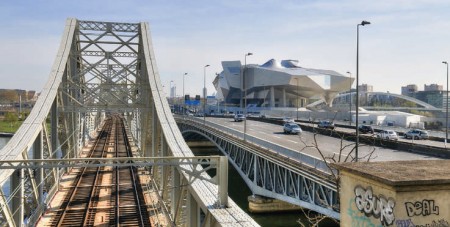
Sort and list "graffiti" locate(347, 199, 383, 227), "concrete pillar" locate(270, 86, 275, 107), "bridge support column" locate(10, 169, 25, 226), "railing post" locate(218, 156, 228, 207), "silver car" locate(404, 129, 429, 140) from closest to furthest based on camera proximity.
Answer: "graffiti" locate(347, 199, 383, 227) < "railing post" locate(218, 156, 228, 207) < "bridge support column" locate(10, 169, 25, 226) < "silver car" locate(404, 129, 429, 140) < "concrete pillar" locate(270, 86, 275, 107)

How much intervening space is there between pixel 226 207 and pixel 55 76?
61.7 feet

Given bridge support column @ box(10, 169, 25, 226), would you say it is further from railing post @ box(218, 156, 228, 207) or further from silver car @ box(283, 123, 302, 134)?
silver car @ box(283, 123, 302, 134)

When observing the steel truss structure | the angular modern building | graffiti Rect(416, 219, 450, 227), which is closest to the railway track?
the steel truss structure

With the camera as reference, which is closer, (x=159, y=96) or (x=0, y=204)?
(x=0, y=204)

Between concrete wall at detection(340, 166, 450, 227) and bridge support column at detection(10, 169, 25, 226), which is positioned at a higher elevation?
concrete wall at detection(340, 166, 450, 227)

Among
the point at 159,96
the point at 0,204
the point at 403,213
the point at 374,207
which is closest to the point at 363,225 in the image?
the point at 374,207

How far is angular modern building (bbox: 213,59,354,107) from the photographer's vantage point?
135500 mm

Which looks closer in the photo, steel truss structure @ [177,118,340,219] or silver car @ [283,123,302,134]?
steel truss structure @ [177,118,340,219]

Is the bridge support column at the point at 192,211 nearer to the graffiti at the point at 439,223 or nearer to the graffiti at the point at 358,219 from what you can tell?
the graffiti at the point at 358,219

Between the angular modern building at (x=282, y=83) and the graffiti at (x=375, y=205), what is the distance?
123 m

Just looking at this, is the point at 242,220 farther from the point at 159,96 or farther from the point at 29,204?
the point at 159,96

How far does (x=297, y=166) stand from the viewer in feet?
79.3

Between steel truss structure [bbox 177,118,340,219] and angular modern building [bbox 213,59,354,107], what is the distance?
93749 mm

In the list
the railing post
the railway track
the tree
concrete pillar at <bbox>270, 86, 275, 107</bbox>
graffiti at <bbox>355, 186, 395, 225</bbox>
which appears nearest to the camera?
graffiti at <bbox>355, 186, 395, 225</bbox>
